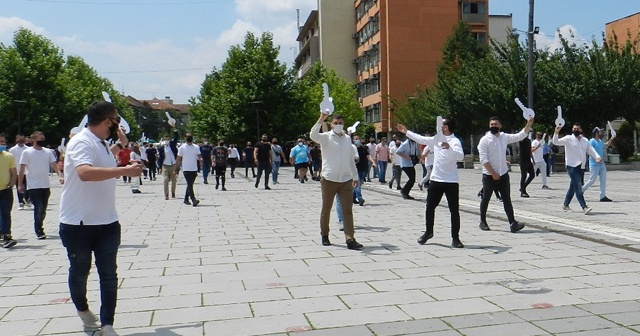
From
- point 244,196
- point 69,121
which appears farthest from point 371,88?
point 244,196

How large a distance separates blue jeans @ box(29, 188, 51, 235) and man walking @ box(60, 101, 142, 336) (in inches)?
247

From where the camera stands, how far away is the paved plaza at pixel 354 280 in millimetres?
5254

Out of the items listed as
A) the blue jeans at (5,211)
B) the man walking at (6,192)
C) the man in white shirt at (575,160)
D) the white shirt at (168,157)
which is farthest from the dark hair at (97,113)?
the white shirt at (168,157)

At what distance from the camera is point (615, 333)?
187 inches

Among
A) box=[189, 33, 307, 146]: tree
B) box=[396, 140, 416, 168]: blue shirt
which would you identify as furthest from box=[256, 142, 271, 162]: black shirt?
box=[189, 33, 307, 146]: tree

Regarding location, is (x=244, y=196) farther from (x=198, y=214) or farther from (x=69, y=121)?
(x=69, y=121)

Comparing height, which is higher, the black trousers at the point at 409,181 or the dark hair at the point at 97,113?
the dark hair at the point at 97,113

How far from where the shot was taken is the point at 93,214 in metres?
4.95

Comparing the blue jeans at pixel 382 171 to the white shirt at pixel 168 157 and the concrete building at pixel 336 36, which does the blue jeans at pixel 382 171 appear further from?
the concrete building at pixel 336 36

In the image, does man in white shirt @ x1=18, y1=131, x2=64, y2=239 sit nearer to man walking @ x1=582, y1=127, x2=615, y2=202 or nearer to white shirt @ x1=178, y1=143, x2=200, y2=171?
white shirt @ x1=178, y1=143, x2=200, y2=171

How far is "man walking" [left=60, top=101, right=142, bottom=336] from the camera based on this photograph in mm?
4926

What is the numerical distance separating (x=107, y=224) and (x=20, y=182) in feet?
22.4

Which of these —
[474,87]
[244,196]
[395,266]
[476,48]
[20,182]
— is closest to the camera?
[395,266]

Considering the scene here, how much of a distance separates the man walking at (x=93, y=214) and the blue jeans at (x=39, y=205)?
627cm
